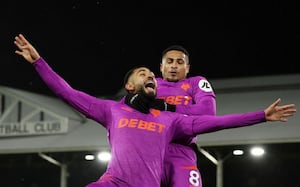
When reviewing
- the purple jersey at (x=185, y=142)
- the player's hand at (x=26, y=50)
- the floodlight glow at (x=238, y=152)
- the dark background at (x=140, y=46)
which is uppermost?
the dark background at (x=140, y=46)

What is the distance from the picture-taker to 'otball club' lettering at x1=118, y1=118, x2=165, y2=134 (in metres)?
4.23

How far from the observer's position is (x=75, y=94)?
4406mm

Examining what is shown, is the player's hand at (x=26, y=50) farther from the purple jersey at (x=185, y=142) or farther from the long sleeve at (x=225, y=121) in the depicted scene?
the long sleeve at (x=225, y=121)

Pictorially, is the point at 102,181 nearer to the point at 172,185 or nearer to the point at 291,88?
the point at 172,185

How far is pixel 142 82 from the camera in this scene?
436cm

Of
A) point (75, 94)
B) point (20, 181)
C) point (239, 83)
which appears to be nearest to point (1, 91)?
point (20, 181)

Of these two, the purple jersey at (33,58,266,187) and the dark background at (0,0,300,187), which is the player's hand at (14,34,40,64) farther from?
the dark background at (0,0,300,187)

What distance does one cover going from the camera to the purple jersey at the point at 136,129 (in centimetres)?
412

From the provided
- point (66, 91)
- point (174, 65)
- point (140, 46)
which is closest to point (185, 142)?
point (174, 65)

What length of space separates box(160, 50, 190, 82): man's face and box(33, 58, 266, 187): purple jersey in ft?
1.77

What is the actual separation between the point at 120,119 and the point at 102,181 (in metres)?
0.40

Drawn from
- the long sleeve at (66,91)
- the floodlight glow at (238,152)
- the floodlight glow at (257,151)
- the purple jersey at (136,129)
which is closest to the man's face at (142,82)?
the purple jersey at (136,129)

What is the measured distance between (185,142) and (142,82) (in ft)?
1.71

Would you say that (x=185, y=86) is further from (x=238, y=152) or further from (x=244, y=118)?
(x=238, y=152)
